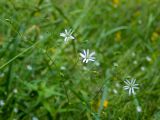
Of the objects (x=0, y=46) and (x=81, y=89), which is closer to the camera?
(x=81, y=89)

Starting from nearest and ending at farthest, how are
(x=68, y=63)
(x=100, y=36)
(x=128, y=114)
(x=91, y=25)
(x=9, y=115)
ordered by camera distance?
(x=128, y=114) < (x=9, y=115) < (x=68, y=63) < (x=100, y=36) < (x=91, y=25)

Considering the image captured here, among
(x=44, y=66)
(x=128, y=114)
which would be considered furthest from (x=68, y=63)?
(x=128, y=114)

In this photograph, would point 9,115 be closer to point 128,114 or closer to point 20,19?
point 128,114

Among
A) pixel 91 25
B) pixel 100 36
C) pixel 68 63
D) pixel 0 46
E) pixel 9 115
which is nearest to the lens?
pixel 9 115

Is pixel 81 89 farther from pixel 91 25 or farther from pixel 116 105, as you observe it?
pixel 91 25

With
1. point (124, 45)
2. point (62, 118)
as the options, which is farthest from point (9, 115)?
point (124, 45)

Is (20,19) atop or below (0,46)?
atop

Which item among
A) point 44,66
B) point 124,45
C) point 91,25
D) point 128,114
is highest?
point 91,25
